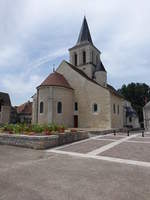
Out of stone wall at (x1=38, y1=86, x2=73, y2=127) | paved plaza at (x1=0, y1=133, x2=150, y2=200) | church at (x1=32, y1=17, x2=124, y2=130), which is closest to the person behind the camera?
paved plaza at (x1=0, y1=133, x2=150, y2=200)

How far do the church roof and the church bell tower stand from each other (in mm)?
6527

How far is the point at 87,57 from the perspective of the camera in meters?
31.3

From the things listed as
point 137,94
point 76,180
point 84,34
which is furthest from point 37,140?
point 137,94

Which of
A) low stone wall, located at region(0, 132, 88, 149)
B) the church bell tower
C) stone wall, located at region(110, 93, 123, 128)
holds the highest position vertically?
the church bell tower

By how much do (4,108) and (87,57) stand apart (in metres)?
24.6

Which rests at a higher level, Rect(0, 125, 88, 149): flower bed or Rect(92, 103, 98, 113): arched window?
Rect(92, 103, 98, 113): arched window

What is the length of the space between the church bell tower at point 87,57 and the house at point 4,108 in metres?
21.1

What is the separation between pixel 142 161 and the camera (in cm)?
673

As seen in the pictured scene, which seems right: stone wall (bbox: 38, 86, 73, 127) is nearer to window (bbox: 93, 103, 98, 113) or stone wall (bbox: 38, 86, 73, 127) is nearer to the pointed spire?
window (bbox: 93, 103, 98, 113)

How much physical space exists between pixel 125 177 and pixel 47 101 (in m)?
19.6

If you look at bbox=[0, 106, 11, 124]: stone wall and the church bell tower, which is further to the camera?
bbox=[0, 106, 11, 124]: stone wall

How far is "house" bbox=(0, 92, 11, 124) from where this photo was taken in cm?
4014

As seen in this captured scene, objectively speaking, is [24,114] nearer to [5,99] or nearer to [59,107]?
[5,99]

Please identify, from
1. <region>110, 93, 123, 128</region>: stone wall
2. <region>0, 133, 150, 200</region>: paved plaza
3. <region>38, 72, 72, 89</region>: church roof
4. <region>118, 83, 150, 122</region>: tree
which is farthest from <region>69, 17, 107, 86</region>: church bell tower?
<region>0, 133, 150, 200</region>: paved plaza
